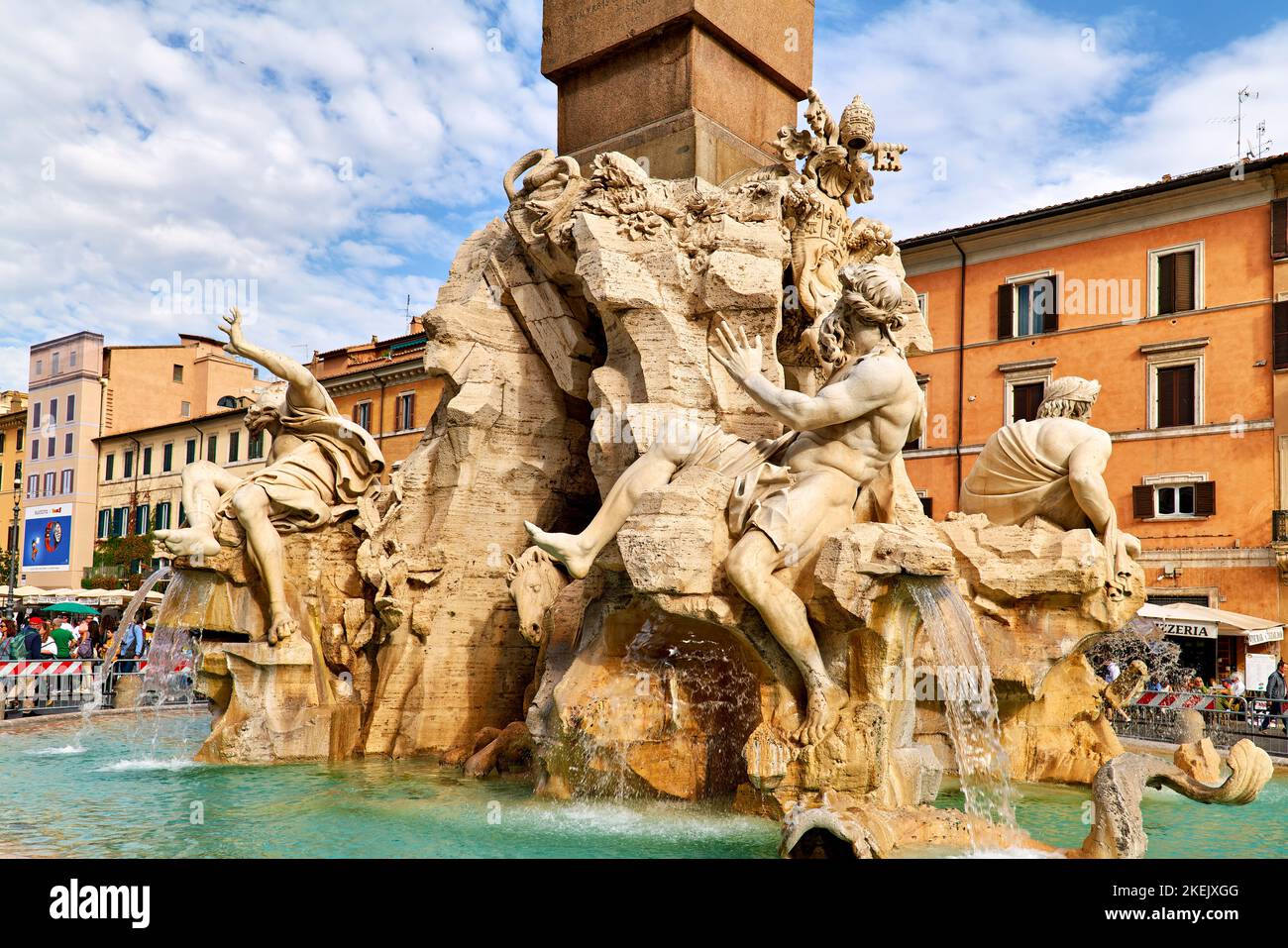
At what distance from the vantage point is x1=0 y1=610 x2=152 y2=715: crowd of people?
12602 millimetres

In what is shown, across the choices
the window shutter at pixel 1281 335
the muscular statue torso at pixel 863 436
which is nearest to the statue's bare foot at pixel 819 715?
the muscular statue torso at pixel 863 436

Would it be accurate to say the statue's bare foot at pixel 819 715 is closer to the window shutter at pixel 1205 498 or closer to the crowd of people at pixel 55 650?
the crowd of people at pixel 55 650

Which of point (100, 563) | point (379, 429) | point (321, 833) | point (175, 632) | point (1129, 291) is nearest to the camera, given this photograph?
point (321, 833)

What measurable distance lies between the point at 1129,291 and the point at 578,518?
2048 cm

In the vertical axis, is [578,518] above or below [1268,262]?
below

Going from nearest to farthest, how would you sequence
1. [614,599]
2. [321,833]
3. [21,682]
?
1. [321,833]
2. [614,599]
3. [21,682]

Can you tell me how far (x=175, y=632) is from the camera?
8.98m

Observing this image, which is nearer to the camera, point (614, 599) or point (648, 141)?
point (614, 599)

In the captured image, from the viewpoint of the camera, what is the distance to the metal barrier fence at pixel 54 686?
490 inches

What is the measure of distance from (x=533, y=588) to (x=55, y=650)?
32.2 feet

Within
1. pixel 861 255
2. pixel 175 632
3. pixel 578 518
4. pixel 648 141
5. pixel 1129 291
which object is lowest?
pixel 175 632

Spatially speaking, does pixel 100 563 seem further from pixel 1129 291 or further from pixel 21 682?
pixel 1129 291

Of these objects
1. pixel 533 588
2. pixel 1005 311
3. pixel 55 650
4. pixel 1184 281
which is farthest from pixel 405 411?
pixel 533 588
